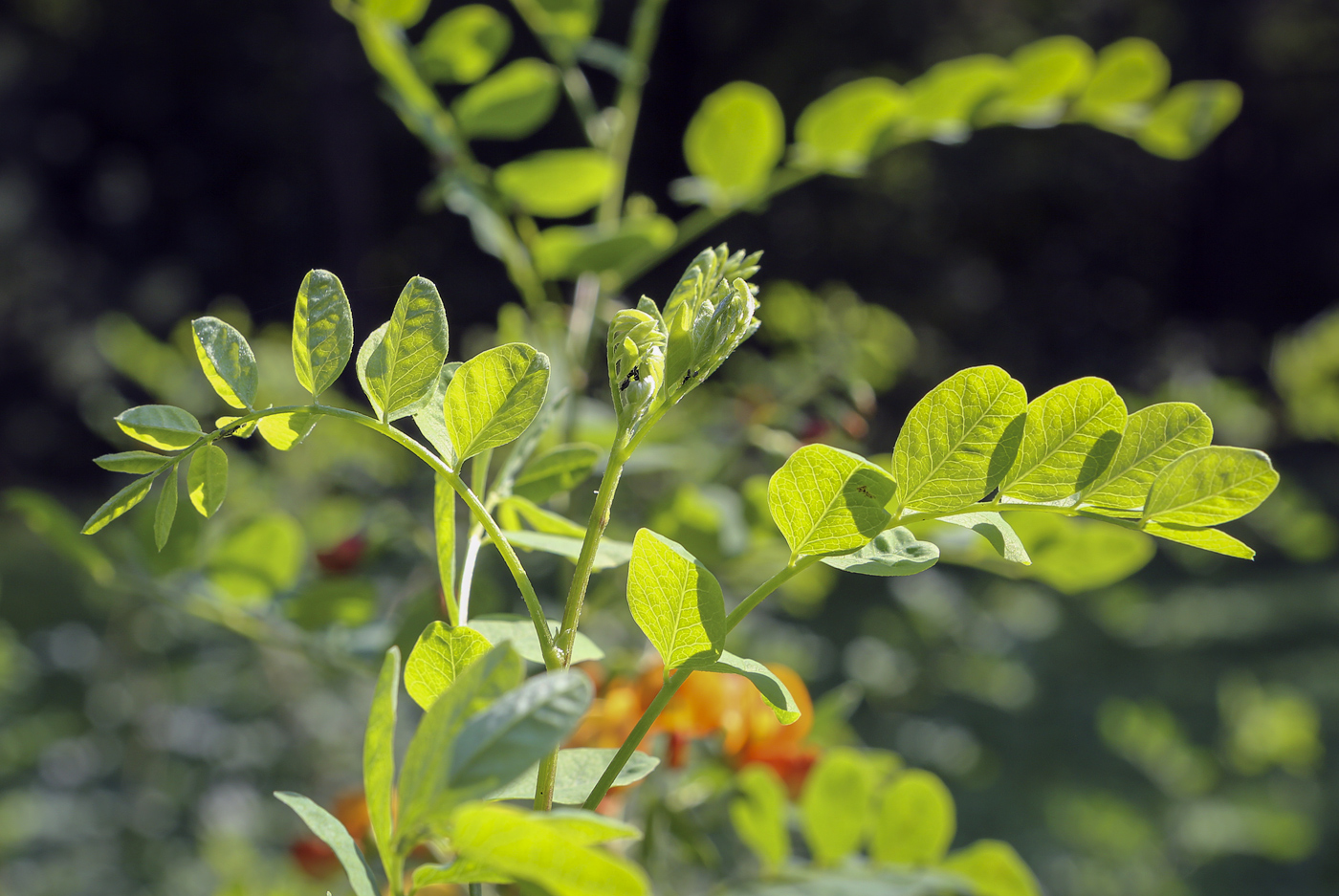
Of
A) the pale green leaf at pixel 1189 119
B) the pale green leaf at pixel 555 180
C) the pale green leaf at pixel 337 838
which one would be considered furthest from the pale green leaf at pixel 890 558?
the pale green leaf at pixel 1189 119

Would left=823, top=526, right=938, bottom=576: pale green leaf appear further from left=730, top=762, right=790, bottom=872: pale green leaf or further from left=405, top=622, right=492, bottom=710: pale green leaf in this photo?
left=730, top=762, right=790, bottom=872: pale green leaf

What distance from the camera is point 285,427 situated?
0.21 m

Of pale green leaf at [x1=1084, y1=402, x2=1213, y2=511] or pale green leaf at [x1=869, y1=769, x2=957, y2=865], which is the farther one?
pale green leaf at [x1=869, y1=769, x2=957, y2=865]

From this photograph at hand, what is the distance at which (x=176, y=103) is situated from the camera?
7.16 meters

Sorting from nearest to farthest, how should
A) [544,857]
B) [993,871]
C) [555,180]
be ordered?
[544,857] < [993,871] < [555,180]

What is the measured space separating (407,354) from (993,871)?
1.08 ft

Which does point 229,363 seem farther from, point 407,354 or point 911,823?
point 911,823

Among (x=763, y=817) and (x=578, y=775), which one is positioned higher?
(x=578, y=775)

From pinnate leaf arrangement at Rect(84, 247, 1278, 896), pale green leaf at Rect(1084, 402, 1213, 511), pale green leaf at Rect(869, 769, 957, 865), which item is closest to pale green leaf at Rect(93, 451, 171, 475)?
pinnate leaf arrangement at Rect(84, 247, 1278, 896)

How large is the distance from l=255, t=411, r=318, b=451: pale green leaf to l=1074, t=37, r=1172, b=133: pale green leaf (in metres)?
0.52

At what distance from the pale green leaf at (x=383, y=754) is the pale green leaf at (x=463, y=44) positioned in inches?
16.7

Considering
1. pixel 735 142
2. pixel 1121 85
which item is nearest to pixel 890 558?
pixel 735 142

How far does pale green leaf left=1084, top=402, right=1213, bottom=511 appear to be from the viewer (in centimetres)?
21

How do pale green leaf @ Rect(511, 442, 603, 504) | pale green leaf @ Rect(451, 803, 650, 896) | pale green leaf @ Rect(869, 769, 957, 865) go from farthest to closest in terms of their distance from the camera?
pale green leaf @ Rect(869, 769, 957, 865) < pale green leaf @ Rect(511, 442, 603, 504) < pale green leaf @ Rect(451, 803, 650, 896)
